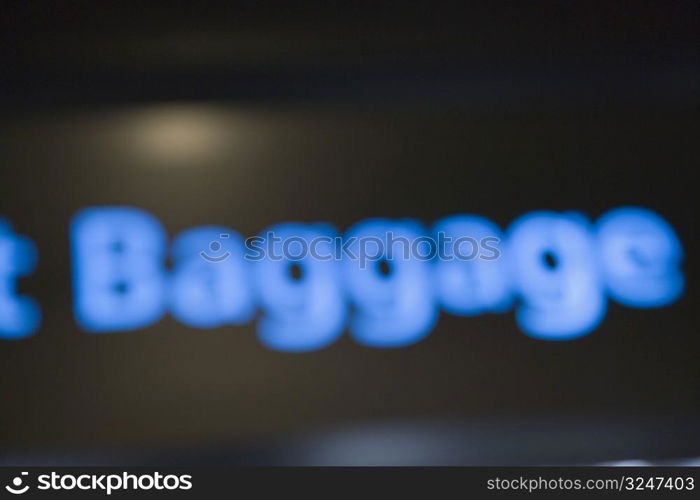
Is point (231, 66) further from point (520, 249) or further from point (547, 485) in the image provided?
point (547, 485)

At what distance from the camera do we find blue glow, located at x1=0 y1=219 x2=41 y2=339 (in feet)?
11.6

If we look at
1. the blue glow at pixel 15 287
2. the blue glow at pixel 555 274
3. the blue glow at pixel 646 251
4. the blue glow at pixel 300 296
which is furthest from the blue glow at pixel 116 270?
the blue glow at pixel 646 251

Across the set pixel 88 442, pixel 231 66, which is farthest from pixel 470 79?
pixel 88 442

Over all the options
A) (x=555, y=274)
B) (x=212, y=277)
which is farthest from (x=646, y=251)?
(x=212, y=277)

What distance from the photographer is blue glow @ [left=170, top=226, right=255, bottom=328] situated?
3.58m

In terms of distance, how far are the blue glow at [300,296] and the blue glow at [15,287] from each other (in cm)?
92

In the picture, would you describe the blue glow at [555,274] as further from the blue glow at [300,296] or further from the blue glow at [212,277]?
the blue glow at [212,277]

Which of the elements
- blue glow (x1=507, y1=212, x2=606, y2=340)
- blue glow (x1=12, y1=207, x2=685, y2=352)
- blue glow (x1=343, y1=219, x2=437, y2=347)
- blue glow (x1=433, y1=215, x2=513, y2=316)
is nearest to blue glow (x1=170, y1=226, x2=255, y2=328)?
blue glow (x1=12, y1=207, x2=685, y2=352)

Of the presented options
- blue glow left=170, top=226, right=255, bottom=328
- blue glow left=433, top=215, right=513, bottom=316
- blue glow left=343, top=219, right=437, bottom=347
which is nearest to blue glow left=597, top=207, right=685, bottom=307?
blue glow left=433, top=215, right=513, bottom=316

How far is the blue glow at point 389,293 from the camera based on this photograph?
141 inches

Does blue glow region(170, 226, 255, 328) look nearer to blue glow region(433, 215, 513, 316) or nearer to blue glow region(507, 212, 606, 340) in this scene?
blue glow region(433, 215, 513, 316)

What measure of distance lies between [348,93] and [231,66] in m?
0.50

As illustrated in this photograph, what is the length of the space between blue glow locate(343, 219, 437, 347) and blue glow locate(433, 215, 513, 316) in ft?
0.25

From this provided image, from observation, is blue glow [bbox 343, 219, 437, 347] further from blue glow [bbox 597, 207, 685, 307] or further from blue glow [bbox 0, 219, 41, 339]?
blue glow [bbox 0, 219, 41, 339]
